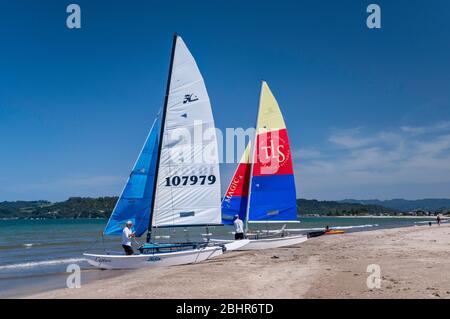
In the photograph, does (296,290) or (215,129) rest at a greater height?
(215,129)

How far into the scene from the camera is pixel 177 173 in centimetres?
1592

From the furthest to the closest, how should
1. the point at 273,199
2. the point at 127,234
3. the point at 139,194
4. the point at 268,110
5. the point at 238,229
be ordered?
the point at 268,110, the point at 273,199, the point at 238,229, the point at 139,194, the point at 127,234

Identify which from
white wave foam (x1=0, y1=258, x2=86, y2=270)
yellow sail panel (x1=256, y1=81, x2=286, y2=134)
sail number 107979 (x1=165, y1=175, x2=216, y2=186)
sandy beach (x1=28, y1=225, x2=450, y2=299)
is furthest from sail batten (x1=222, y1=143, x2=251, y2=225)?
white wave foam (x1=0, y1=258, x2=86, y2=270)

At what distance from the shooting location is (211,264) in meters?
15.9

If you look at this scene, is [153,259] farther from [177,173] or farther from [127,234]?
[177,173]

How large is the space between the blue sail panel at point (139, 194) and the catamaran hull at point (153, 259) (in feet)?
3.18

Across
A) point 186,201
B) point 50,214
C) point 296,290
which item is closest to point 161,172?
point 186,201

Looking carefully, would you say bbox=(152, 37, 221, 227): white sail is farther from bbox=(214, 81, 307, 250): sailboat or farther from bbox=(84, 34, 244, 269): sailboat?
bbox=(214, 81, 307, 250): sailboat

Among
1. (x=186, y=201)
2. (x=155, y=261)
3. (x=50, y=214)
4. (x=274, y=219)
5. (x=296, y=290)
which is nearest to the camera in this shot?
(x=296, y=290)

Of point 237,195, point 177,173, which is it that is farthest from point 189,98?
point 237,195

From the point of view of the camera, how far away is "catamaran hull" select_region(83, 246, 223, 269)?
14945 mm

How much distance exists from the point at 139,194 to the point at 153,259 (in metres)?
2.45

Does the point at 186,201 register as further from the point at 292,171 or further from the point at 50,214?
the point at 50,214

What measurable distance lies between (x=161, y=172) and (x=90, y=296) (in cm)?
624
